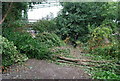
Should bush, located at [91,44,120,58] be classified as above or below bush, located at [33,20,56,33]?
below

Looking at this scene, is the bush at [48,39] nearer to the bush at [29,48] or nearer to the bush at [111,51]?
the bush at [29,48]

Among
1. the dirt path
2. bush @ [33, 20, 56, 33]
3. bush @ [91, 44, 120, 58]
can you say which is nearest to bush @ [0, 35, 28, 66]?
the dirt path

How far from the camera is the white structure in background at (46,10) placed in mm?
8430

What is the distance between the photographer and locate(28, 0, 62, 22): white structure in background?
843cm

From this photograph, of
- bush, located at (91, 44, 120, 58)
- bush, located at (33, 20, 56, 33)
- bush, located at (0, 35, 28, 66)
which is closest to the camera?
bush, located at (0, 35, 28, 66)

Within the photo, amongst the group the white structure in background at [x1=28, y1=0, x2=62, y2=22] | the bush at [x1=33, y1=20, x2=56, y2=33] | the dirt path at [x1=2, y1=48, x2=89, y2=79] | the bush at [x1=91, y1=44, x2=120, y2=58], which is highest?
the white structure in background at [x1=28, y1=0, x2=62, y2=22]

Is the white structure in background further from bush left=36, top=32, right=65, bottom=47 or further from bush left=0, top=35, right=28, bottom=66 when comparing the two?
bush left=0, top=35, right=28, bottom=66

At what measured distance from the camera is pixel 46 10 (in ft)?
29.5

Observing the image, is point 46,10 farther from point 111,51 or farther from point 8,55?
point 8,55

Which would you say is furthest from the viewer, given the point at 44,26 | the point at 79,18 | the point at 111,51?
the point at 79,18

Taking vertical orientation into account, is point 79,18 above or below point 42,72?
above

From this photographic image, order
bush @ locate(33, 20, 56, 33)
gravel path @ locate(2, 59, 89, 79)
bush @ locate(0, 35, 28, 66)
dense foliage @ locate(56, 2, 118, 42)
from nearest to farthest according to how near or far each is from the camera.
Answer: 1. gravel path @ locate(2, 59, 89, 79)
2. bush @ locate(0, 35, 28, 66)
3. bush @ locate(33, 20, 56, 33)
4. dense foliage @ locate(56, 2, 118, 42)

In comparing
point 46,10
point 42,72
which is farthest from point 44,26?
point 42,72

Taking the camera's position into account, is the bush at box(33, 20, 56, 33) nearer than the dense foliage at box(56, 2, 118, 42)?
Yes
